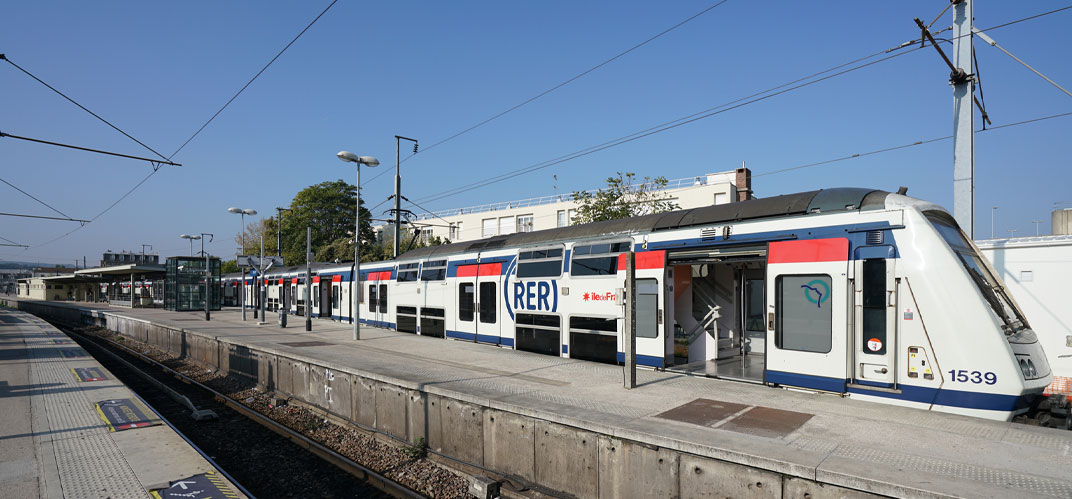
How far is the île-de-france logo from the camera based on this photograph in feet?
25.9

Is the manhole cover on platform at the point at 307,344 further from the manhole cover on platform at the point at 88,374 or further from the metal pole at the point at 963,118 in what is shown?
the metal pole at the point at 963,118

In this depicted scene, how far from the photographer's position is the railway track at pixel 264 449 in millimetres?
7941

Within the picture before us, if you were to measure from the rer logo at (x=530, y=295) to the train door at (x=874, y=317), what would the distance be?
646cm

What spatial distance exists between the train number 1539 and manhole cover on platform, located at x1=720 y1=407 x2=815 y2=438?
1850 mm

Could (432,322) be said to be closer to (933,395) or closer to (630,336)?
(630,336)

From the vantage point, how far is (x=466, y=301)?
16.2 m

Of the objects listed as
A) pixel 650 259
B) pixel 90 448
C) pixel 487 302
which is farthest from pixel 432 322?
pixel 90 448

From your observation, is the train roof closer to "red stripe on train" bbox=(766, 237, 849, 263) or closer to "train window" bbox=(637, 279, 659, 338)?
"red stripe on train" bbox=(766, 237, 849, 263)

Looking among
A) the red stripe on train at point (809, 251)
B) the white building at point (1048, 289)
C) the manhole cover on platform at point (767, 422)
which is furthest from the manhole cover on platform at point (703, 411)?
the white building at point (1048, 289)

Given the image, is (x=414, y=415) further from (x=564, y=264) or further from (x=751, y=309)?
(x=751, y=309)

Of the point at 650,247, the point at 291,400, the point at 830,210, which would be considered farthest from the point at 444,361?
the point at 830,210

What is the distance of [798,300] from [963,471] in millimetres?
3617

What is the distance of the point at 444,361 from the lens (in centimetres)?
1230

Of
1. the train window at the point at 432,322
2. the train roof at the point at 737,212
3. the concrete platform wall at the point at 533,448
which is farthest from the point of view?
the train window at the point at 432,322
